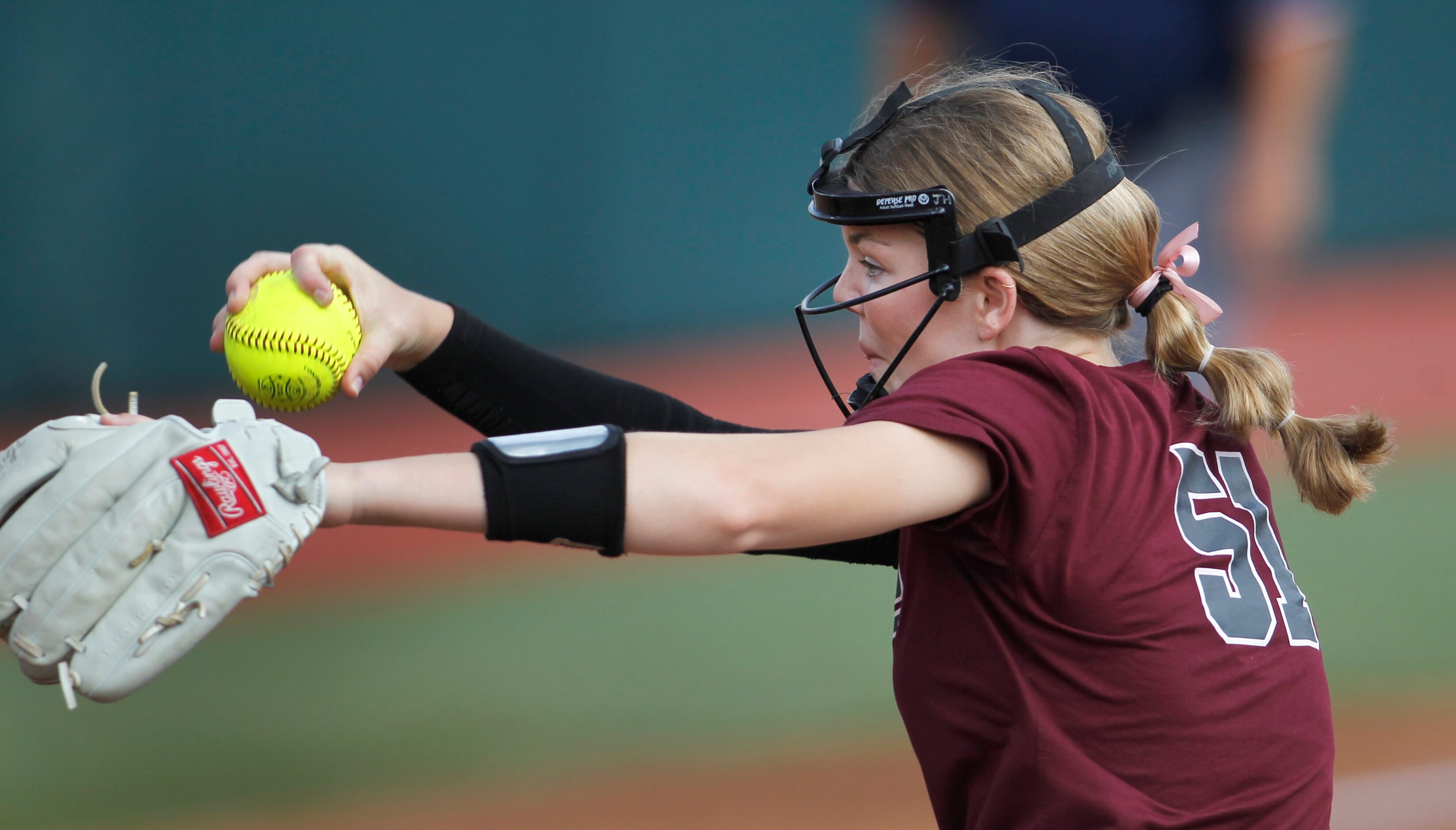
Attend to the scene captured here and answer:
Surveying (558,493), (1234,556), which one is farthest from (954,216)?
(558,493)

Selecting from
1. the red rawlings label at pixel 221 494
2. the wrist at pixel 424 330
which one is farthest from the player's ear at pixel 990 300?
the red rawlings label at pixel 221 494

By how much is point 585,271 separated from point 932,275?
15.8 feet

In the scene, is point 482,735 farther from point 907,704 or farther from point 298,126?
point 298,126

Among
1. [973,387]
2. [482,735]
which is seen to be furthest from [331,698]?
[973,387]

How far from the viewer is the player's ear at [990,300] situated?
1.84 meters

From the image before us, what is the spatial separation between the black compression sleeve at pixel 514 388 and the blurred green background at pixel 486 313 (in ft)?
6.36

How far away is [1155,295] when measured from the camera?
6.31 feet

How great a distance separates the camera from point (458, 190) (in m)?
6.29

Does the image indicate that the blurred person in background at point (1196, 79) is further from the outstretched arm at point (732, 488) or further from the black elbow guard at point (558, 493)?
the black elbow guard at point (558, 493)

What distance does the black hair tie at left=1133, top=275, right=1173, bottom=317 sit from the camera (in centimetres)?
192

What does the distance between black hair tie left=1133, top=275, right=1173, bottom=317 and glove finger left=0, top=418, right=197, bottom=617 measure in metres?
1.38

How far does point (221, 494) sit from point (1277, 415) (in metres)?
1.47

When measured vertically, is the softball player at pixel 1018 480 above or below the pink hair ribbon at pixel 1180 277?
below

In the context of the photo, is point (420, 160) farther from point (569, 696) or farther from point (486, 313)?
point (569, 696)
